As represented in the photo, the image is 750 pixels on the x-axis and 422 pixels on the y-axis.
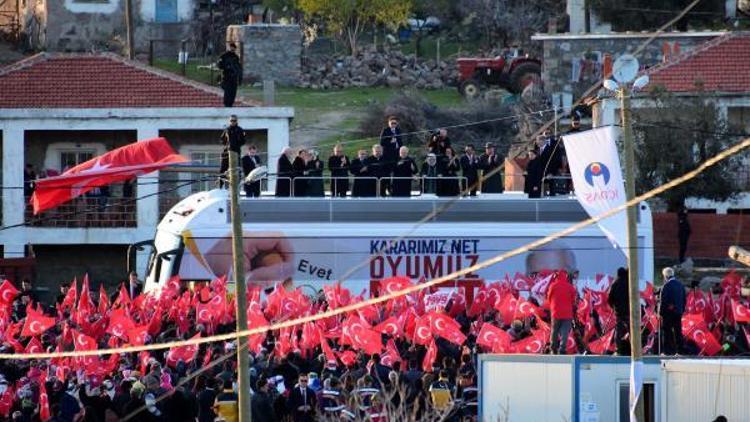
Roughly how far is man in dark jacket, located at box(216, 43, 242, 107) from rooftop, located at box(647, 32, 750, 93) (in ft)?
32.5

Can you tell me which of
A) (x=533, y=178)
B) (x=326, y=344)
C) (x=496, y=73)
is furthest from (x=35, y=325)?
(x=496, y=73)

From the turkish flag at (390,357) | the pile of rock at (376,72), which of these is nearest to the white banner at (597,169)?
the turkish flag at (390,357)

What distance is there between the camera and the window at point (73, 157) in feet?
153

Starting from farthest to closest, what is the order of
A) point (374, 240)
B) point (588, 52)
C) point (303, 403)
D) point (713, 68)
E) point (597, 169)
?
1. point (588, 52)
2. point (713, 68)
3. point (374, 240)
4. point (597, 169)
5. point (303, 403)

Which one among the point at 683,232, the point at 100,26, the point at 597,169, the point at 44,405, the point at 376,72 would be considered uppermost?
the point at 100,26

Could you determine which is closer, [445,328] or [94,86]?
[445,328]

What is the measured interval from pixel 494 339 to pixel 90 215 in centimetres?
2079

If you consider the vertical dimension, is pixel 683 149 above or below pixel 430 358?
above

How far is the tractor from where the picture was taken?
58.1 m

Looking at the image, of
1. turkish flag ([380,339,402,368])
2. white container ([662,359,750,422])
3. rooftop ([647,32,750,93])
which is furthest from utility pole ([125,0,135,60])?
white container ([662,359,750,422])

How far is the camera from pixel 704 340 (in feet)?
86.8

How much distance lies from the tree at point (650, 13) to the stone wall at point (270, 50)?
835cm

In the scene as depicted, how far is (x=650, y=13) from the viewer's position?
189 ft

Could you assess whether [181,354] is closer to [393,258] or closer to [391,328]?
[391,328]
